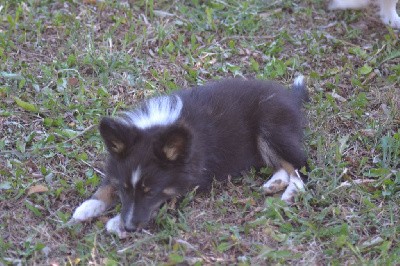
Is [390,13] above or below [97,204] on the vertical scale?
above

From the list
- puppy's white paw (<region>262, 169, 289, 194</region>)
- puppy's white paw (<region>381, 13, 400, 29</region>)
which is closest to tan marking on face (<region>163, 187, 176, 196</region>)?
puppy's white paw (<region>262, 169, 289, 194</region>)

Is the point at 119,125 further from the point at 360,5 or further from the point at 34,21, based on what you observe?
the point at 360,5

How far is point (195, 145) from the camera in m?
5.10

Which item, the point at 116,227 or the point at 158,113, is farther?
the point at 158,113

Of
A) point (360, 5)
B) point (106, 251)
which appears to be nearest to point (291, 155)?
point (106, 251)

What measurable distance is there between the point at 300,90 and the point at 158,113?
1.71 meters

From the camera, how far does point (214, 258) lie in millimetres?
4625

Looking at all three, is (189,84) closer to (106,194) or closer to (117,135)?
(106,194)

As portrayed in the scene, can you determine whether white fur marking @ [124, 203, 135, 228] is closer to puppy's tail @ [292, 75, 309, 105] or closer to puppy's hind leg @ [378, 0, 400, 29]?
puppy's tail @ [292, 75, 309, 105]

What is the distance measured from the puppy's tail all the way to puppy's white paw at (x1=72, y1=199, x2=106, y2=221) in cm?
214

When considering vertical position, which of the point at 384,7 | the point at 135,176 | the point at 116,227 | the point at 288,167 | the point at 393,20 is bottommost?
the point at 116,227

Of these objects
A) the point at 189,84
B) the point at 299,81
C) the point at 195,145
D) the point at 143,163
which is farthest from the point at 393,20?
the point at 143,163

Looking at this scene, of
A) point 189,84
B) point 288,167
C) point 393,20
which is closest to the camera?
point 288,167

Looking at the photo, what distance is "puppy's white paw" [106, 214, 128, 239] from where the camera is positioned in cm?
477
